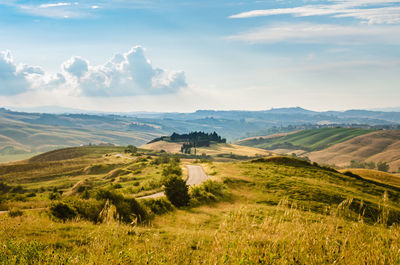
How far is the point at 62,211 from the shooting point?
69.3 ft

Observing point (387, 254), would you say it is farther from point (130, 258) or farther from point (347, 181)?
point (347, 181)

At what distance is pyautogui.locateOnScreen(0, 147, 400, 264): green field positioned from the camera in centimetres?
709

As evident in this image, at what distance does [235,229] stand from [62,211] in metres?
18.2

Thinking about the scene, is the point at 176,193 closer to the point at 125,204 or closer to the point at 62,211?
the point at 125,204

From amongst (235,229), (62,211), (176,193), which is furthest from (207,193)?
(235,229)

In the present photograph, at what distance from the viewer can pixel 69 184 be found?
113688mm

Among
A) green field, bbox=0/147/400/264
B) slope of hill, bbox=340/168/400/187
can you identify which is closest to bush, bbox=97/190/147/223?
green field, bbox=0/147/400/264

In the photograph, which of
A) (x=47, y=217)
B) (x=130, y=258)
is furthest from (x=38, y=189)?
(x=130, y=258)

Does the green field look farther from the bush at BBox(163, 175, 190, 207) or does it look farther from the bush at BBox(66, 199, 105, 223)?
the bush at BBox(163, 175, 190, 207)

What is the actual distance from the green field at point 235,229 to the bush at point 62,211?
44 cm

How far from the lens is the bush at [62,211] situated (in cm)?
2062

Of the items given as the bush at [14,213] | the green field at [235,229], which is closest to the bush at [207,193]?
the green field at [235,229]

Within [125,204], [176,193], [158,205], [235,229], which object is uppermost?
[235,229]

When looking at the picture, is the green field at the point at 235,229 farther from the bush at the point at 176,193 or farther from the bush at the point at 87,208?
the bush at the point at 176,193
